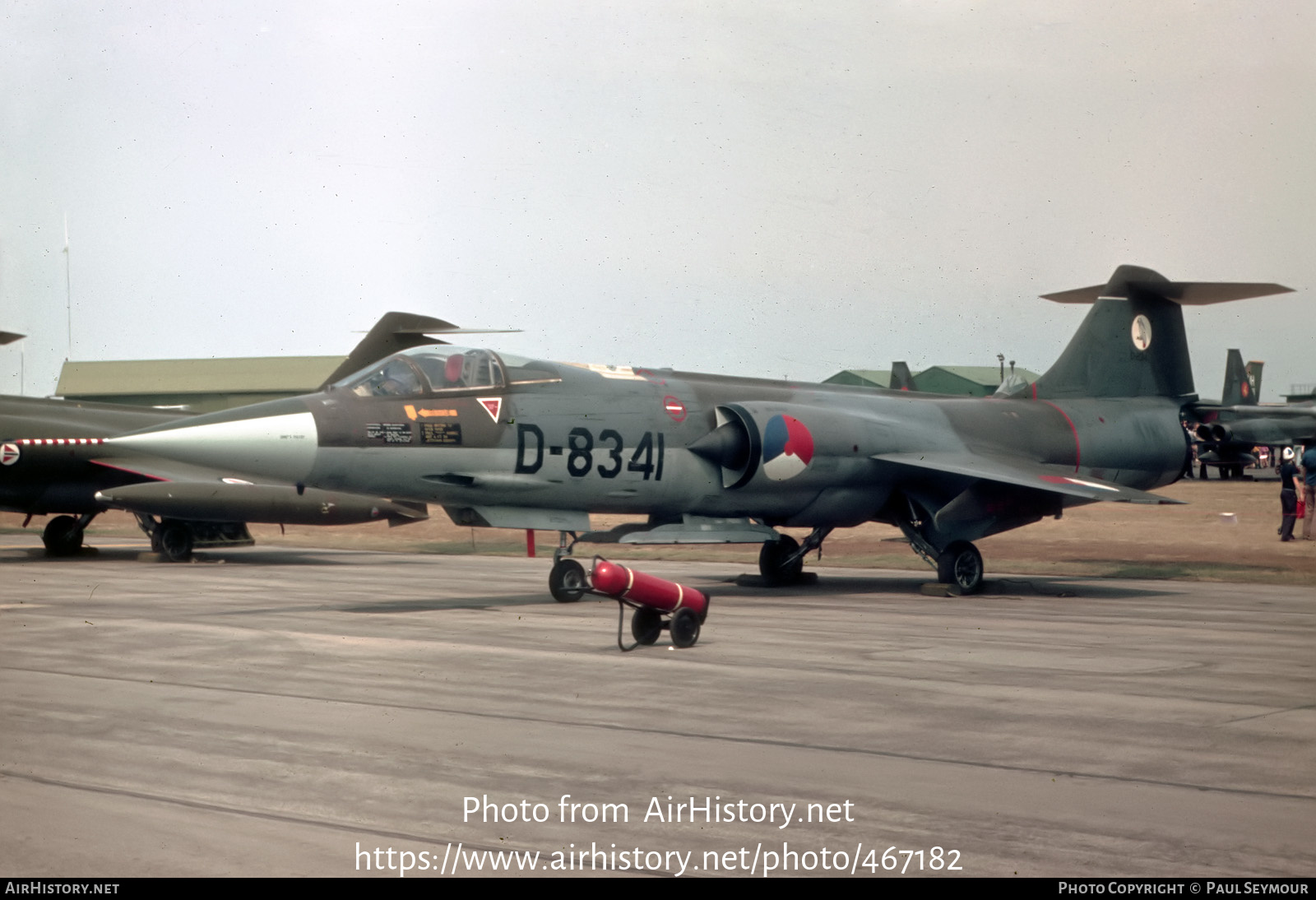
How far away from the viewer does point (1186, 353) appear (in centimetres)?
2203

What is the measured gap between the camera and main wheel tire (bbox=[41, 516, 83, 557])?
2539cm

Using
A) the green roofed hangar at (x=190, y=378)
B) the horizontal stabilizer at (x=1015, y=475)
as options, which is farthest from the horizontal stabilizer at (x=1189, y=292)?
the green roofed hangar at (x=190, y=378)

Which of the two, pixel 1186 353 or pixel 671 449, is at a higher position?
pixel 1186 353

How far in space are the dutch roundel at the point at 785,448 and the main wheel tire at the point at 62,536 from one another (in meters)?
15.6

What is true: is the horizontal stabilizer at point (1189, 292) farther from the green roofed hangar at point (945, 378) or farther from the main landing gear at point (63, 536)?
the green roofed hangar at point (945, 378)

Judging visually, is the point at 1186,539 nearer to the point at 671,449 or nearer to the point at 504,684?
the point at 671,449

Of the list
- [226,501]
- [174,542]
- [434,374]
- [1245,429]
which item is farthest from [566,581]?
[1245,429]

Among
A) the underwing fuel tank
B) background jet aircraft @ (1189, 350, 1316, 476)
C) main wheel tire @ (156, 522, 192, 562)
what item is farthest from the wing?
background jet aircraft @ (1189, 350, 1316, 476)

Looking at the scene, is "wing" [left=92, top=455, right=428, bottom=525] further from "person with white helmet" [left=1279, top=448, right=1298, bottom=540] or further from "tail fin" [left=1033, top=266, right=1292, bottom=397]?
"person with white helmet" [left=1279, top=448, right=1298, bottom=540]

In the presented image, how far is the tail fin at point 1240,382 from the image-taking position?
178ft

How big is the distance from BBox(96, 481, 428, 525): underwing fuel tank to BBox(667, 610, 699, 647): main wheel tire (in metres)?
13.0

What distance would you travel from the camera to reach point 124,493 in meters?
22.9
